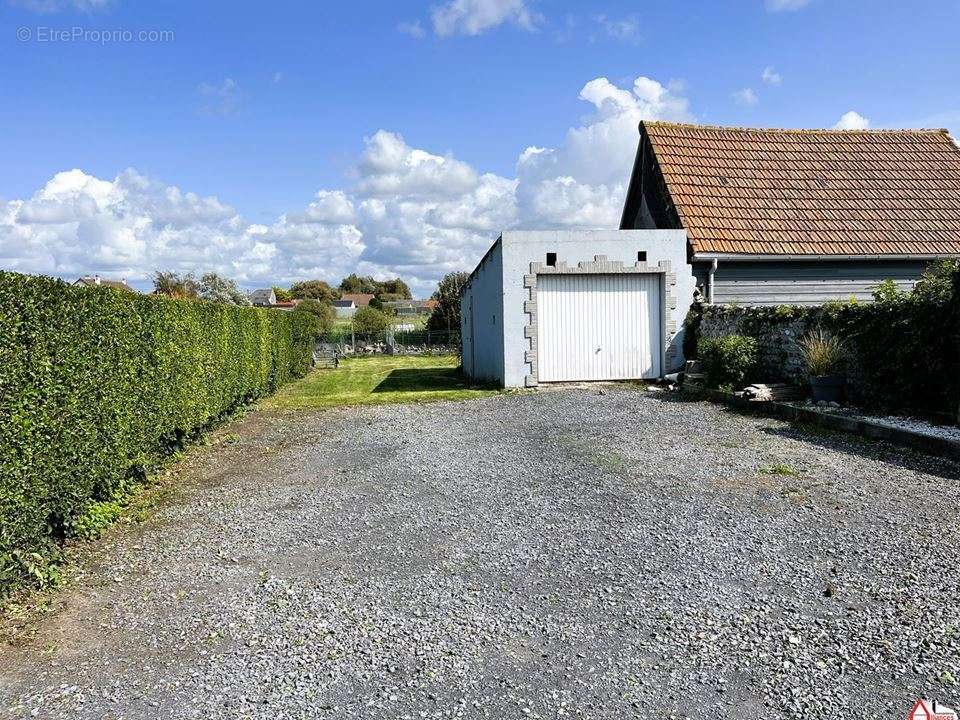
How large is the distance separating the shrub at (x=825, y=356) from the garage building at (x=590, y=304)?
13.1ft

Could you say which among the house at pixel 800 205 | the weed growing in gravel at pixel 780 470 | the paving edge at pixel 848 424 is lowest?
the weed growing in gravel at pixel 780 470

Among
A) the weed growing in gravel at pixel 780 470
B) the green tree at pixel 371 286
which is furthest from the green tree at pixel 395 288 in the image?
the weed growing in gravel at pixel 780 470

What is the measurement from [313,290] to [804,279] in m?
79.1

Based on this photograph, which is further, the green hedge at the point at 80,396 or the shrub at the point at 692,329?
the shrub at the point at 692,329

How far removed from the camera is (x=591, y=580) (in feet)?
13.3

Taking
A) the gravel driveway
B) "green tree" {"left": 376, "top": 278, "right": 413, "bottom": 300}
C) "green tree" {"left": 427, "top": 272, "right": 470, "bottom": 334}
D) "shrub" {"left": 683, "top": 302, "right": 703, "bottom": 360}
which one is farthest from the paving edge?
"green tree" {"left": 376, "top": 278, "right": 413, "bottom": 300}

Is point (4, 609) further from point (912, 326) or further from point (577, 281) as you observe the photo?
point (577, 281)

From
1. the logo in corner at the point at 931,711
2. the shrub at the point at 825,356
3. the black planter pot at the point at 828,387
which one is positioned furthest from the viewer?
the shrub at the point at 825,356

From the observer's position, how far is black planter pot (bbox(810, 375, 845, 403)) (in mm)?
9859

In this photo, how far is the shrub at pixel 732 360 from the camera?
39.3ft

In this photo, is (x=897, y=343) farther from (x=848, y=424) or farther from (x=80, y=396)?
(x=80, y=396)

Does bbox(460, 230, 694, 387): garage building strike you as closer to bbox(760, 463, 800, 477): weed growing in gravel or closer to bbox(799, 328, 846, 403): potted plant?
bbox(799, 328, 846, 403): potted plant

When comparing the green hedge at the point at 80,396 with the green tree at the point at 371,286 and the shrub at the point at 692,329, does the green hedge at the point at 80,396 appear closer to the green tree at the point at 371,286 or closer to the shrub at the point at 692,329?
the shrub at the point at 692,329

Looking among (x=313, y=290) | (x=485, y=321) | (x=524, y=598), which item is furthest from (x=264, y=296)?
(x=524, y=598)
